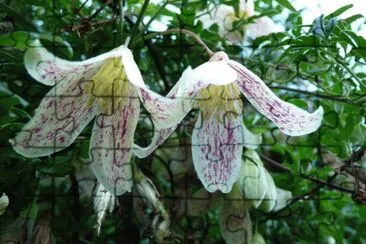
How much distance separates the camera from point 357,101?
78 cm

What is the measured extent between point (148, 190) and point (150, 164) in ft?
0.51

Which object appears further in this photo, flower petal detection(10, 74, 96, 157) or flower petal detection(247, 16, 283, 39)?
flower petal detection(247, 16, 283, 39)

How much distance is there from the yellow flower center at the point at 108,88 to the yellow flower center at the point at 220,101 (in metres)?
0.08

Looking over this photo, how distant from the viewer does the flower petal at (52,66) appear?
1.85 feet

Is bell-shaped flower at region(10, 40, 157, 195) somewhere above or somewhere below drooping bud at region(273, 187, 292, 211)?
above

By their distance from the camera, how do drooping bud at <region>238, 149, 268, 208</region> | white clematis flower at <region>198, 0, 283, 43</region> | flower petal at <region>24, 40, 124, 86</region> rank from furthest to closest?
white clematis flower at <region>198, 0, 283, 43</region>
drooping bud at <region>238, 149, 268, 208</region>
flower petal at <region>24, 40, 124, 86</region>

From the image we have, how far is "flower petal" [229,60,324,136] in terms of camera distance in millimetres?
652

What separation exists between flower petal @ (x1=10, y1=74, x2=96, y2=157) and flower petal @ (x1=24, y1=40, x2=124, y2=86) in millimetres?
18

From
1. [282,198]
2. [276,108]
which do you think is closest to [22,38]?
[276,108]

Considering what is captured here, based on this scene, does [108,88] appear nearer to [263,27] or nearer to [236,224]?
[236,224]

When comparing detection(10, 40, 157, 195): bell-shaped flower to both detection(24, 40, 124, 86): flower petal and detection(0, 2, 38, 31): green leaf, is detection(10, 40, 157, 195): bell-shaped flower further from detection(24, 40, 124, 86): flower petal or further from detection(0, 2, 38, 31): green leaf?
detection(0, 2, 38, 31): green leaf

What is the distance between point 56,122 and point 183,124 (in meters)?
0.20

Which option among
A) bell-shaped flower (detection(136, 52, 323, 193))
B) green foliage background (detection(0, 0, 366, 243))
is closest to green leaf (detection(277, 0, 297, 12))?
green foliage background (detection(0, 0, 366, 243))

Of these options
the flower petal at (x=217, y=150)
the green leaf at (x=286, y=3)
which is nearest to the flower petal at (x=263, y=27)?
the green leaf at (x=286, y=3)
